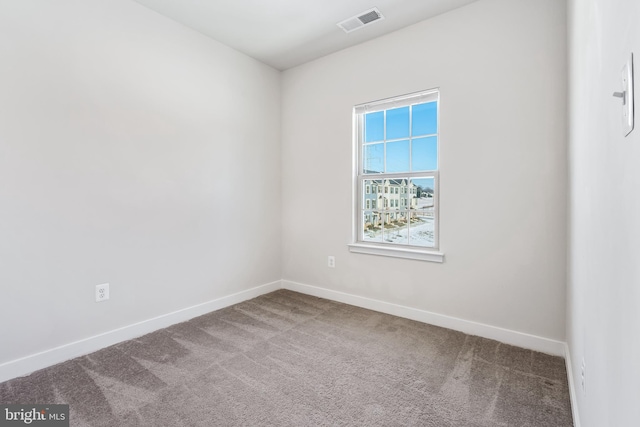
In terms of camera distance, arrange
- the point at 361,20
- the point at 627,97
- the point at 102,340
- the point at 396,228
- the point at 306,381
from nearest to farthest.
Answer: the point at 627,97 < the point at 306,381 < the point at 102,340 < the point at 361,20 < the point at 396,228

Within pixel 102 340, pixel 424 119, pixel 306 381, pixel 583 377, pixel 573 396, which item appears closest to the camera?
pixel 583 377

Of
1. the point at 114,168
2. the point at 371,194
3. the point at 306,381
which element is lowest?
the point at 306,381

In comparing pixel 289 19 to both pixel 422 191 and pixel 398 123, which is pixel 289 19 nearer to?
pixel 398 123

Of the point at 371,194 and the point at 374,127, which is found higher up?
the point at 374,127

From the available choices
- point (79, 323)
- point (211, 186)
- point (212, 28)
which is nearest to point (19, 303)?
point (79, 323)

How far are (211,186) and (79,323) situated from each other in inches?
60.4

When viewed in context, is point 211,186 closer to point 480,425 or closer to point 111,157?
point 111,157

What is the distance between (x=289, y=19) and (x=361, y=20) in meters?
0.66

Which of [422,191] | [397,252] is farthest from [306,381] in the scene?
[422,191]

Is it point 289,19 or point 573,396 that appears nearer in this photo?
point 573,396

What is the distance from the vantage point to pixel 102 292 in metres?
2.32

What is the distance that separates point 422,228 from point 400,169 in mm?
624

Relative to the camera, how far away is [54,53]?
2.08m

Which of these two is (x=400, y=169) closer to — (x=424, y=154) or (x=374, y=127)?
(x=424, y=154)
